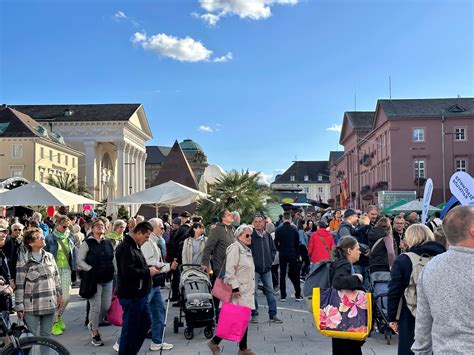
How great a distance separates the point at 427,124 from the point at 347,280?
5668 centimetres

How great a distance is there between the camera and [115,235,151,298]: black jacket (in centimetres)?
621

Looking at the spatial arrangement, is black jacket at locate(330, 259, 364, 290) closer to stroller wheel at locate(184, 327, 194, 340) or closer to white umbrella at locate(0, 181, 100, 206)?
stroller wheel at locate(184, 327, 194, 340)

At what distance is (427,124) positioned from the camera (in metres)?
58.5

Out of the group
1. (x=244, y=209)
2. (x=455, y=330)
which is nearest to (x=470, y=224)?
(x=455, y=330)

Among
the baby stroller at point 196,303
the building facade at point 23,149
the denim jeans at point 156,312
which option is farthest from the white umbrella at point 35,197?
the building facade at point 23,149

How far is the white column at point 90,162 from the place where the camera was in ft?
266

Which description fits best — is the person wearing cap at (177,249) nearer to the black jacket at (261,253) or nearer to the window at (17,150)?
the black jacket at (261,253)

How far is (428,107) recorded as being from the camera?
198 ft

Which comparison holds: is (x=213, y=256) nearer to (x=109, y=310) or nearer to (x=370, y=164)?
(x=109, y=310)

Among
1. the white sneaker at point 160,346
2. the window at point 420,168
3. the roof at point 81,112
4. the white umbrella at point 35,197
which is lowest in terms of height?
the white sneaker at point 160,346

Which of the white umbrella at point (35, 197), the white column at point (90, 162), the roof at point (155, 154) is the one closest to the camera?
the white umbrella at point (35, 197)

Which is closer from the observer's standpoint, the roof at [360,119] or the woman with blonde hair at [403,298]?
the woman with blonde hair at [403,298]

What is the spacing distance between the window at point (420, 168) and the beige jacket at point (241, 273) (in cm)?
5362

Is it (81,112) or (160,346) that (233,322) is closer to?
(160,346)
